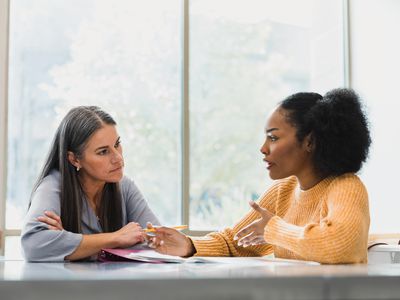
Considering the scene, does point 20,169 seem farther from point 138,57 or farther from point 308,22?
point 308,22

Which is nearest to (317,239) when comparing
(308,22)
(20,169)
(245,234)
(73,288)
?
(245,234)

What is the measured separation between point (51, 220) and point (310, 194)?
2.39ft

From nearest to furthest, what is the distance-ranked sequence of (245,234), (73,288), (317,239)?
(73,288)
(317,239)
(245,234)

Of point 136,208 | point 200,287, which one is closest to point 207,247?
point 136,208

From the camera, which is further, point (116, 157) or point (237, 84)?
point (237, 84)

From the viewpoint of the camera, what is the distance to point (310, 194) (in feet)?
5.84

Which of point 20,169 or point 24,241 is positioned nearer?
point 24,241

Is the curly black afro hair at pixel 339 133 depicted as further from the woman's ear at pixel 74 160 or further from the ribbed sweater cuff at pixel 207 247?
the woman's ear at pixel 74 160

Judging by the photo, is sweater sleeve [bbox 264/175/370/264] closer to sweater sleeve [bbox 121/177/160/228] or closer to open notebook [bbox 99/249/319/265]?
open notebook [bbox 99/249/319/265]

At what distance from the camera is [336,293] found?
60cm

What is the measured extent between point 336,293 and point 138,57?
3.72 metres

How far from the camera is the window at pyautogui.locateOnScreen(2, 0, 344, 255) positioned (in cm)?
394

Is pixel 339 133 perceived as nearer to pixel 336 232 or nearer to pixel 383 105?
pixel 336 232

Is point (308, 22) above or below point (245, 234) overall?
above
